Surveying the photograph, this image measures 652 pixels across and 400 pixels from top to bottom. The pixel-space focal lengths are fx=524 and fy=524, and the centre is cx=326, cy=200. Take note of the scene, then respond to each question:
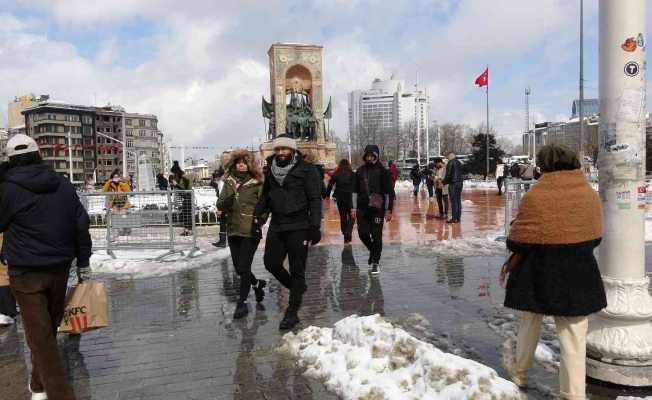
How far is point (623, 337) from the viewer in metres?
3.65

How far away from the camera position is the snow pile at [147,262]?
836cm

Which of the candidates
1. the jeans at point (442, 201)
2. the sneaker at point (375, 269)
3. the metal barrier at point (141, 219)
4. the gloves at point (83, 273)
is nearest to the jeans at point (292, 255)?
the gloves at point (83, 273)

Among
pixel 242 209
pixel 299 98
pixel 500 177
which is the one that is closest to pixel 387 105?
pixel 299 98

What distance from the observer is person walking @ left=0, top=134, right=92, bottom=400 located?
345 centimetres

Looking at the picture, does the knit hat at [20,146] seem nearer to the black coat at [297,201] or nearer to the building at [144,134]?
the black coat at [297,201]

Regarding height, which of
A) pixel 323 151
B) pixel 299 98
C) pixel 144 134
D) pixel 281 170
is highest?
pixel 144 134

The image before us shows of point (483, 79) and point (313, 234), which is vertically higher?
point (483, 79)

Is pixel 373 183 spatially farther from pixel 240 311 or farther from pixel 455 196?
pixel 455 196

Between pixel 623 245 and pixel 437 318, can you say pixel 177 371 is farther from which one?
pixel 623 245

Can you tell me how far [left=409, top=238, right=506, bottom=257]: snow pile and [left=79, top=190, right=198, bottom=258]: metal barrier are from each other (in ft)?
13.9

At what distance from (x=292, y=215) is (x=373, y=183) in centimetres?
263

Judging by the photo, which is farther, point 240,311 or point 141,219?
point 141,219

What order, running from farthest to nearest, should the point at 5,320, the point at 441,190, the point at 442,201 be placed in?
the point at 442,201 < the point at 441,190 < the point at 5,320

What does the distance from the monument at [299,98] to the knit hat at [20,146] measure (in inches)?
1139
